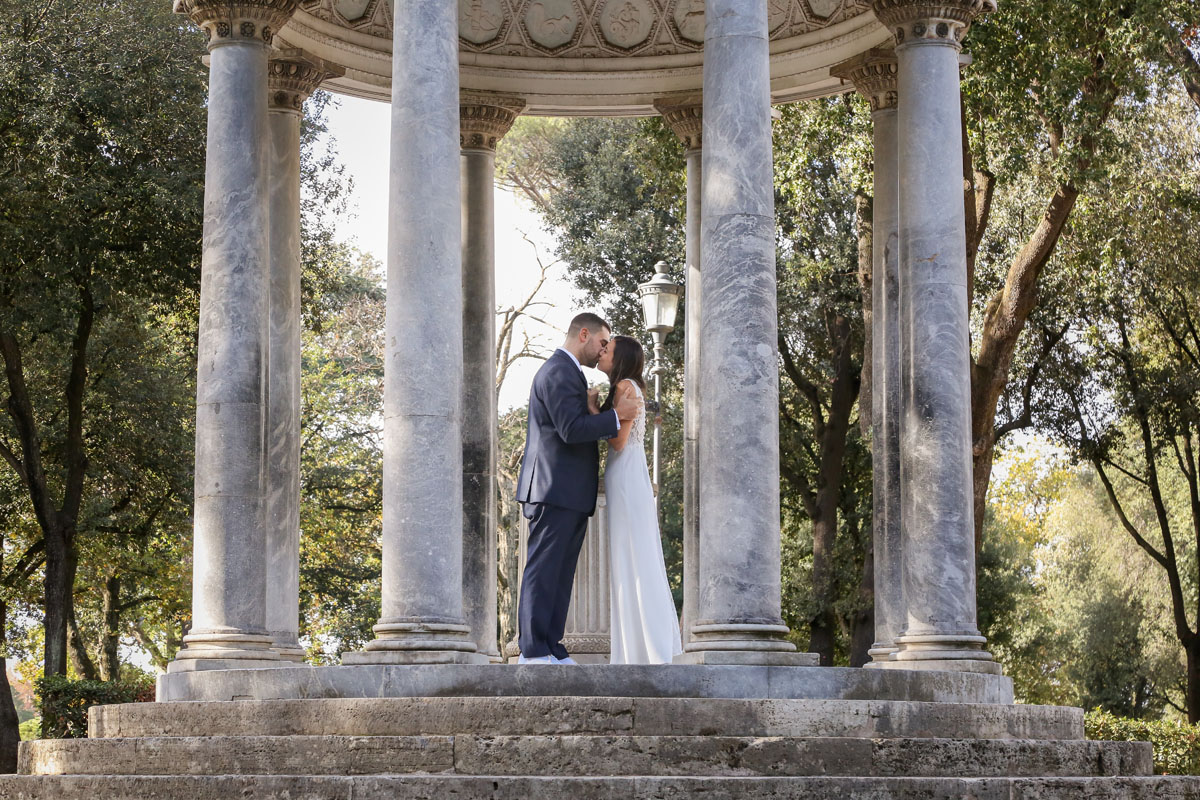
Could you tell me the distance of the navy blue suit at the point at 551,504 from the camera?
62.2 feet

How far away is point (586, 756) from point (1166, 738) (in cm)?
3208

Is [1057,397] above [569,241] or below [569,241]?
below

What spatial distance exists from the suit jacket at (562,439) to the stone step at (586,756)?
4375mm

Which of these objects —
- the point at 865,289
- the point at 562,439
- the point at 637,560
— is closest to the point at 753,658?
the point at 637,560

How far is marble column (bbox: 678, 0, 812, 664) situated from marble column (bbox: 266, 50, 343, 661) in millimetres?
7139

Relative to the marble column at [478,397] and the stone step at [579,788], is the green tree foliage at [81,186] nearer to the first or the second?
the marble column at [478,397]

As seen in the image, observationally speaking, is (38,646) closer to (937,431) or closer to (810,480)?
(810,480)

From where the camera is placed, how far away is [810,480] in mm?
49062

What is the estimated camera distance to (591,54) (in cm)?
2798

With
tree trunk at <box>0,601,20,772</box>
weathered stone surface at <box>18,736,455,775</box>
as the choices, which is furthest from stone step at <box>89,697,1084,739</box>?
tree trunk at <box>0,601,20,772</box>

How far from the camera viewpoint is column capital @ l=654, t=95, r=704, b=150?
89.1 ft

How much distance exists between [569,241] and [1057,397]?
16904mm

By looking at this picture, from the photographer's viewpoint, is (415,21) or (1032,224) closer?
(415,21)

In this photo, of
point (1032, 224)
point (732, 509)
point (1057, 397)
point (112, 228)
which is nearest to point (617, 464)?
point (732, 509)
